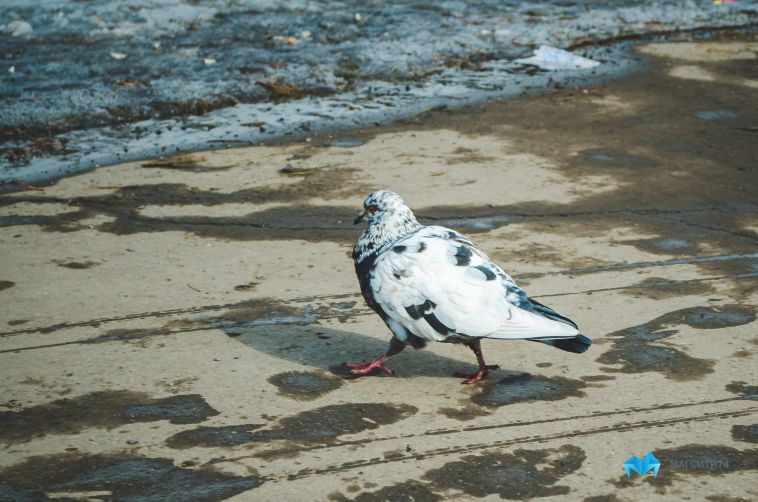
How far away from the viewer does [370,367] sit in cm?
447

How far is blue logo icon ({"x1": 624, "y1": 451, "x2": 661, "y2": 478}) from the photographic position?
3.62m

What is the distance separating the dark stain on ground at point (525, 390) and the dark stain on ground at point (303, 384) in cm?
65

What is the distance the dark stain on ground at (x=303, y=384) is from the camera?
4281mm

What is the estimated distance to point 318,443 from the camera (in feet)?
12.7

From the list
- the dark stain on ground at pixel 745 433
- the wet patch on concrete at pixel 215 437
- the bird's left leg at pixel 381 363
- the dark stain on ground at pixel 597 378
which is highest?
the bird's left leg at pixel 381 363

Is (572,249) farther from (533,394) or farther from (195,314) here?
(195,314)

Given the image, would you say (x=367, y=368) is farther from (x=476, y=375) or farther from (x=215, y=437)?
(x=215, y=437)

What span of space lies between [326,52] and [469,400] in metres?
6.81

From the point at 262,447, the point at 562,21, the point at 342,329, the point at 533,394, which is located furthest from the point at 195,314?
the point at 562,21

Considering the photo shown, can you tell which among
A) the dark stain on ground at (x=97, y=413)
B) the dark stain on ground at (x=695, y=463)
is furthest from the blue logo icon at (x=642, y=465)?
the dark stain on ground at (x=97, y=413)

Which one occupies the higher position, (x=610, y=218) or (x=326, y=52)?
(x=326, y=52)

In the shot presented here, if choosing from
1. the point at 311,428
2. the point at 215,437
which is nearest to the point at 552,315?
the point at 311,428

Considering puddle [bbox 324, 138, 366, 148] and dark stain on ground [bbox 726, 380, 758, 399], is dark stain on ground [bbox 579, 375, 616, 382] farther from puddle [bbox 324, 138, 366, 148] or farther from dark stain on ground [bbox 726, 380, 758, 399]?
puddle [bbox 324, 138, 366, 148]

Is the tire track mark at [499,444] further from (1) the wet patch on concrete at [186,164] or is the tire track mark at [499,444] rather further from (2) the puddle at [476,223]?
(1) the wet patch on concrete at [186,164]
